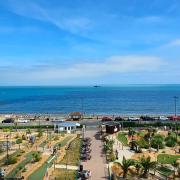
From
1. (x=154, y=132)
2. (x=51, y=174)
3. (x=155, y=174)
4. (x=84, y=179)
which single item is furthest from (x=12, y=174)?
(x=154, y=132)

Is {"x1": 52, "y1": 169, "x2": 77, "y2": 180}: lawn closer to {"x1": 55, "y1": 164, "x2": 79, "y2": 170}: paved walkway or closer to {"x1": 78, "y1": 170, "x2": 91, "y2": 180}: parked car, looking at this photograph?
{"x1": 78, "y1": 170, "x2": 91, "y2": 180}: parked car

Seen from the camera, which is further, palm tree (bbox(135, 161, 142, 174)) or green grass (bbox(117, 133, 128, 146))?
green grass (bbox(117, 133, 128, 146))

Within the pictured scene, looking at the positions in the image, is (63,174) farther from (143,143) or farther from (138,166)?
(143,143)

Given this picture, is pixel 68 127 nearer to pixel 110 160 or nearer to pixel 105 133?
pixel 105 133

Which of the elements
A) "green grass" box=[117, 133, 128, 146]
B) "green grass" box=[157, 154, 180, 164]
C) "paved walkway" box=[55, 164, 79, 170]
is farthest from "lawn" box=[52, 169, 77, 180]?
"green grass" box=[117, 133, 128, 146]

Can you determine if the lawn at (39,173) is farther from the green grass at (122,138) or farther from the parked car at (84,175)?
the green grass at (122,138)

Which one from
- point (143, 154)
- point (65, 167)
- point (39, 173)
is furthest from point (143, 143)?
point (39, 173)
